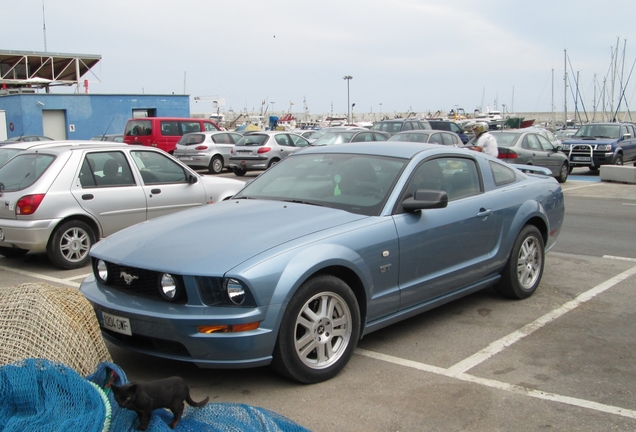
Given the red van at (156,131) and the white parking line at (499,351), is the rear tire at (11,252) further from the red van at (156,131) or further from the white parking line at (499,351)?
the red van at (156,131)

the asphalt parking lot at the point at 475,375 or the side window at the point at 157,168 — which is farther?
the side window at the point at 157,168

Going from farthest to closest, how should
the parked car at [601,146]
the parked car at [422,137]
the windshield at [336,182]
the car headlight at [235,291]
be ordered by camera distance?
the parked car at [601,146], the parked car at [422,137], the windshield at [336,182], the car headlight at [235,291]

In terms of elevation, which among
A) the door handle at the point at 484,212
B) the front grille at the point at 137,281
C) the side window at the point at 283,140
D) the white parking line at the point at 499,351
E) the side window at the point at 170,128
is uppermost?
the side window at the point at 170,128

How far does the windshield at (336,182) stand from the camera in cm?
517

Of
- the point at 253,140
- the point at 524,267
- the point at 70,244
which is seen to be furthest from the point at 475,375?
the point at 253,140

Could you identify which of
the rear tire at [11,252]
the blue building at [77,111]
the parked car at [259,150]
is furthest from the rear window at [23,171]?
the blue building at [77,111]

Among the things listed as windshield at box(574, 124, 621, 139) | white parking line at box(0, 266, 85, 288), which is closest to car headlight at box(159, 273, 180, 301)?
white parking line at box(0, 266, 85, 288)

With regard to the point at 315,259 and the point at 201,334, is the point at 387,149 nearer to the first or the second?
the point at 315,259

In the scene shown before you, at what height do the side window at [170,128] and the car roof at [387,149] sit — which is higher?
the side window at [170,128]

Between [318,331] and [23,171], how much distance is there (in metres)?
5.73

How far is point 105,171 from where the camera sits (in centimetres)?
870

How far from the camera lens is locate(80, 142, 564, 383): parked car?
4023mm

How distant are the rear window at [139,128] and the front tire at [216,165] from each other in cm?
317

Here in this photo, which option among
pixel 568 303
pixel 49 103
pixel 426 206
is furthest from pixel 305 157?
pixel 49 103
